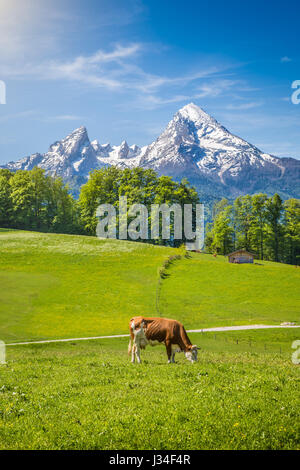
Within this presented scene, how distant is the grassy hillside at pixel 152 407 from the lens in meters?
8.39

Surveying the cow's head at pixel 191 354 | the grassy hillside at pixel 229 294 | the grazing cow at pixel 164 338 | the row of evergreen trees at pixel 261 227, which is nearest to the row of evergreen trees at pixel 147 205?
the row of evergreen trees at pixel 261 227

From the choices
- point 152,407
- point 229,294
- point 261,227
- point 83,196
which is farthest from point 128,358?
point 261,227

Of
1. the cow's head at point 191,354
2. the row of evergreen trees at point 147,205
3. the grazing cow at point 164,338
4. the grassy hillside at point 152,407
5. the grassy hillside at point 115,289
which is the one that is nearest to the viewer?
the grassy hillside at point 152,407

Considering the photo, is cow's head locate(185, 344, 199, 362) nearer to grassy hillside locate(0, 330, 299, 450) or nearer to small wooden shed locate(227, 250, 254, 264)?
grassy hillside locate(0, 330, 299, 450)

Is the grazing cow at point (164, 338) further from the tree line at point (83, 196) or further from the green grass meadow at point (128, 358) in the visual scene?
the tree line at point (83, 196)

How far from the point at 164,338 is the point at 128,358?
9.87 feet

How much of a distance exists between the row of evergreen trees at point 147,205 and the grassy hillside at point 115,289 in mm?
20284

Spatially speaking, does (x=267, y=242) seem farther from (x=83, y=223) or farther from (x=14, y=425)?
(x=14, y=425)

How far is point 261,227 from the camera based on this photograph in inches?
3831

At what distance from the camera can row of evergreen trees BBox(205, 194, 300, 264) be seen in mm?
96562

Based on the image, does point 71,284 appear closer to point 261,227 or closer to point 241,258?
point 241,258

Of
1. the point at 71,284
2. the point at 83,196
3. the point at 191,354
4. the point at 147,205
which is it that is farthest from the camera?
the point at 83,196
